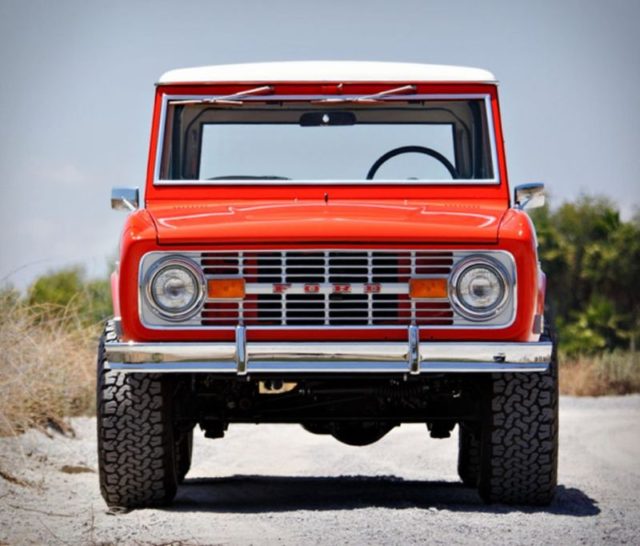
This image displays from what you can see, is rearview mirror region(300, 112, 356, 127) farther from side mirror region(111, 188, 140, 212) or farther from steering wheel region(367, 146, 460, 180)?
side mirror region(111, 188, 140, 212)

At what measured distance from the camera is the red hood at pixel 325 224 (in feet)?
20.8

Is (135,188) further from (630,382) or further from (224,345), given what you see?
(630,382)

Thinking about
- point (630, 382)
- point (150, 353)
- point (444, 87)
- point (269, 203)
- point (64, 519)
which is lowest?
point (630, 382)

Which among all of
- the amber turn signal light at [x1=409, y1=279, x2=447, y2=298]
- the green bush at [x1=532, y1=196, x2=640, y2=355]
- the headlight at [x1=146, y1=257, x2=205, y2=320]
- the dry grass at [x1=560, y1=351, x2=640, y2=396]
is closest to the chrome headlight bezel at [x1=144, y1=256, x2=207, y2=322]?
the headlight at [x1=146, y1=257, x2=205, y2=320]

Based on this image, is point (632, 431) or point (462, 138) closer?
point (462, 138)

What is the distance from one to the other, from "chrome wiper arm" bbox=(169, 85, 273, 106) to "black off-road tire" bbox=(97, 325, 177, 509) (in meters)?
1.46

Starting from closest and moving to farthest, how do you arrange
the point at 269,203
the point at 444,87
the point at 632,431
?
the point at 269,203, the point at 444,87, the point at 632,431

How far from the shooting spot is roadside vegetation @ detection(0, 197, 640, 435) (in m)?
10.3

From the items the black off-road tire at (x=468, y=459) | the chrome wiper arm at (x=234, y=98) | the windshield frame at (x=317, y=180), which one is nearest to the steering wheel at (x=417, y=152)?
the windshield frame at (x=317, y=180)

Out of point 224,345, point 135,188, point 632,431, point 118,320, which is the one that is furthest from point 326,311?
point 632,431

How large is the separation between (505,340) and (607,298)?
2188cm

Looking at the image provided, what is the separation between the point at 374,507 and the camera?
6.94 meters

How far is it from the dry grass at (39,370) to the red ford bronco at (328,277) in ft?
7.49

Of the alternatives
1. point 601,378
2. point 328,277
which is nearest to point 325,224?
point 328,277
